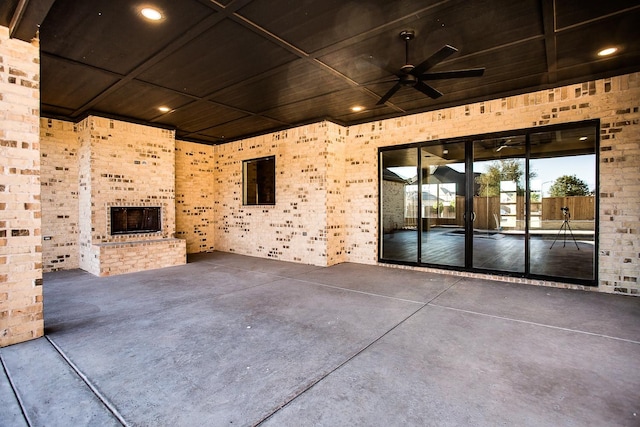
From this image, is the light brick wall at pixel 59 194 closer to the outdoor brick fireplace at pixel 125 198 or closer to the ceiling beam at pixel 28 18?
the outdoor brick fireplace at pixel 125 198

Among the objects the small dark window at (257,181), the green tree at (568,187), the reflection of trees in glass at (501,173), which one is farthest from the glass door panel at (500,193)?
the small dark window at (257,181)

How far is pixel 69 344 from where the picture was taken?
2.82 metres

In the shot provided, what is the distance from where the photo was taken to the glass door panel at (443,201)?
684 cm

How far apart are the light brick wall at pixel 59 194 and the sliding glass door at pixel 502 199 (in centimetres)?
642

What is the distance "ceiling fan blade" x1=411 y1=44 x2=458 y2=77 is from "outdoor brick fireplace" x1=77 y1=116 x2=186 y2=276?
→ 18.7 ft

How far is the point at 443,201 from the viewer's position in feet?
38.0

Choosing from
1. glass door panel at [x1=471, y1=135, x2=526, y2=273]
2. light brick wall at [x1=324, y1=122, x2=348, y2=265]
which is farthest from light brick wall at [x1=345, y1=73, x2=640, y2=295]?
glass door panel at [x1=471, y1=135, x2=526, y2=273]

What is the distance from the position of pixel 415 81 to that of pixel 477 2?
99cm

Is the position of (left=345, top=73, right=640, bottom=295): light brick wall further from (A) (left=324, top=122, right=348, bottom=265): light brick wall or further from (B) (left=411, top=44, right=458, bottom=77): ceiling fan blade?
(B) (left=411, top=44, right=458, bottom=77): ceiling fan blade

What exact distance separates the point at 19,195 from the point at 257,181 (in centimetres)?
552

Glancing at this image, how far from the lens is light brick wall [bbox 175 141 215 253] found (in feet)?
27.0

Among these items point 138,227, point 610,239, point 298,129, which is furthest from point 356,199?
point 138,227

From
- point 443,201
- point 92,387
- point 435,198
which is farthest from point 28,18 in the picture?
point 443,201

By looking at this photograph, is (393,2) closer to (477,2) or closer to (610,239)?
(477,2)
